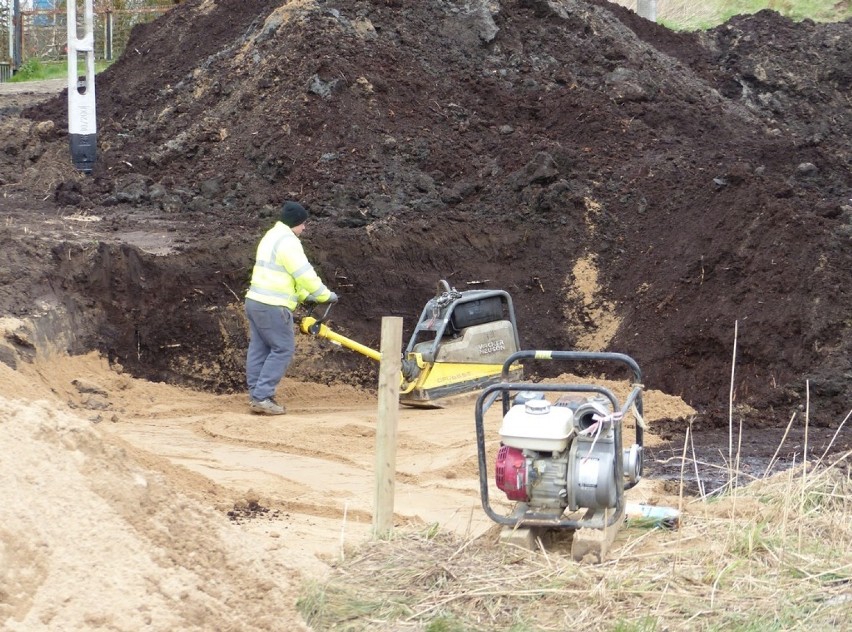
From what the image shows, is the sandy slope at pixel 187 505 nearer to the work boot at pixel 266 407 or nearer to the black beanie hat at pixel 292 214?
the work boot at pixel 266 407

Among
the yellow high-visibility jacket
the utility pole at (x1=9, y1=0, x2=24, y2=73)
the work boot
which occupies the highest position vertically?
the utility pole at (x1=9, y1=0, x2=24, y2=73)

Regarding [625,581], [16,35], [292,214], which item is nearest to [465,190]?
[292,214]

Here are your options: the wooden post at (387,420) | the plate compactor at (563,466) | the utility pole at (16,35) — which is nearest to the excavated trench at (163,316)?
the wooden post at (387,420)

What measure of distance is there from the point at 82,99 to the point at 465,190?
495 cm

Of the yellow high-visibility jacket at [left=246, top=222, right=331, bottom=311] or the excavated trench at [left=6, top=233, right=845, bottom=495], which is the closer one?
the yellow high-visibility jacket at [left=246, top=222, right=331, bottom=311]

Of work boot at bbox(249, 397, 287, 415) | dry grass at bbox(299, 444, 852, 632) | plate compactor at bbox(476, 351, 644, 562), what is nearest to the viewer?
dry grass at bbox(299, 444, 852, 632)

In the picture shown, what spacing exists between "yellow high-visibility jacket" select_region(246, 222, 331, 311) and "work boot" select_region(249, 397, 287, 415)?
855 millimetres

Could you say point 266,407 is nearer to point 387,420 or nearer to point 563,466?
point 387,420

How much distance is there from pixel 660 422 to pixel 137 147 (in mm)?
8526

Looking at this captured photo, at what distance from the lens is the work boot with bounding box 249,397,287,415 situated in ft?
30.0

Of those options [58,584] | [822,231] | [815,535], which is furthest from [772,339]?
[58,584]

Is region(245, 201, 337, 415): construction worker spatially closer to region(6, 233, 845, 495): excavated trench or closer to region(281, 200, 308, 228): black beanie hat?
region(281, 200, 308, 228): black beanie hat

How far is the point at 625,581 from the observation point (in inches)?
190

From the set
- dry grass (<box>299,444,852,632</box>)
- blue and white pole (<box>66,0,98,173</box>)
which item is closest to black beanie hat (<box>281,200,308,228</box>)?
dry grass (<box>299,444,852,632</box>)
